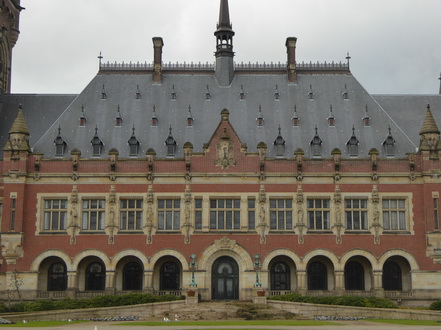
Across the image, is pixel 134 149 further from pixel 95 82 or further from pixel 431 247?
pixel 431 247

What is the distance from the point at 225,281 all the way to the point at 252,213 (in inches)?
231

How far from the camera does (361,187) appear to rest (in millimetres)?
59844

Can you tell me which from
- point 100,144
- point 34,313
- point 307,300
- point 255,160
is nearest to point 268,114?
point 255,160

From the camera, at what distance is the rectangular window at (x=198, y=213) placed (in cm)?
5949

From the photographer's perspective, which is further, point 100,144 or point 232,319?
point 100,144

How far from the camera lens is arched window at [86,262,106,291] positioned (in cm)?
6012

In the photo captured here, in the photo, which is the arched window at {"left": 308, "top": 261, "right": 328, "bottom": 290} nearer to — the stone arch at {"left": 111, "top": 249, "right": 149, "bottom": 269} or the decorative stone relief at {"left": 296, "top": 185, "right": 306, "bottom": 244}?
the decorative stone relief at {"left": 296, "top": 185, "right": 306, "bottom": 244}

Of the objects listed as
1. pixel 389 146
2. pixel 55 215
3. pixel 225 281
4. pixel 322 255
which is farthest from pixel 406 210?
pixel 55 215

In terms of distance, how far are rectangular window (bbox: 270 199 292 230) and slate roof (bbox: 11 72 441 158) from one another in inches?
173

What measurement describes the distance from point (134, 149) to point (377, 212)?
2060 cm

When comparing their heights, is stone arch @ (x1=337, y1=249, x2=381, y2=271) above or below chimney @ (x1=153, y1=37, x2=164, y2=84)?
below

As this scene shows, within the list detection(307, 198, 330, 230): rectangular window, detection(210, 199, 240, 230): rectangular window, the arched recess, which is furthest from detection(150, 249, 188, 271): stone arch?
detection(307, 198, 330, 230): rectangular window

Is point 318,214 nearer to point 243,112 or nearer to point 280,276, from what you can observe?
point 280,276

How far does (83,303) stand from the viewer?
51.7 m
